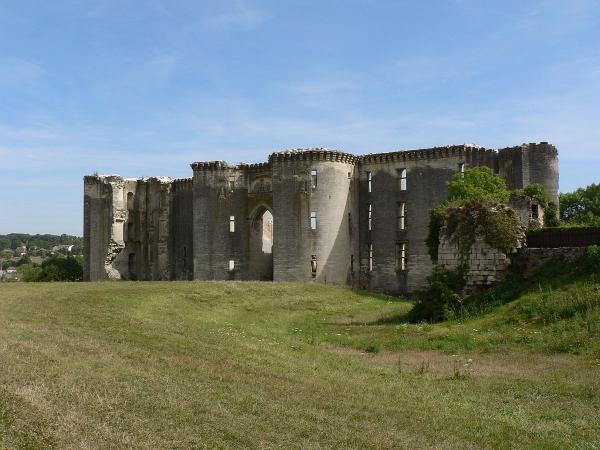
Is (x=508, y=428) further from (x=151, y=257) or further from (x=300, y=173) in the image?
(x=151, y=257)

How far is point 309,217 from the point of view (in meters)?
45.3

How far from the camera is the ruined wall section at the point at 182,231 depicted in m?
55.5

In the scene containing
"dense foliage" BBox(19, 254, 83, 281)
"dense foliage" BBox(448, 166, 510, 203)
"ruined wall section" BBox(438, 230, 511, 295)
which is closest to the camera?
"ruined wall section" BBox(438, 230, 511, 295)

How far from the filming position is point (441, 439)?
983 centimetres

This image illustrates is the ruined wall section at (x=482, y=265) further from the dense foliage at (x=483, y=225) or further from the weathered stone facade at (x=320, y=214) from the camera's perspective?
the weathered stone facade at (x=320, y=214)

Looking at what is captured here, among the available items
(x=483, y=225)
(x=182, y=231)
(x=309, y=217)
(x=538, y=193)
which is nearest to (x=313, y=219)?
(x=309, y=217)

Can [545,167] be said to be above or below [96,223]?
above

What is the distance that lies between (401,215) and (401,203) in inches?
34.6

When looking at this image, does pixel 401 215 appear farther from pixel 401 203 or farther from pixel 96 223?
pixel 96 223

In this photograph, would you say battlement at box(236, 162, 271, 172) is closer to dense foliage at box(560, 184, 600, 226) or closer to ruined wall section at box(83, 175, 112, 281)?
ruined wall section at box(83, 175, 112, 281)

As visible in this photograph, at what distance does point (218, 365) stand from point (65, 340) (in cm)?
442

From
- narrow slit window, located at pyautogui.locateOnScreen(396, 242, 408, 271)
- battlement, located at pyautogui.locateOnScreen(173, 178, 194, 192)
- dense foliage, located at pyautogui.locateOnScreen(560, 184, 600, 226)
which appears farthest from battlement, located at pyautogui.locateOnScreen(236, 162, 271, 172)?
dense foliage, located at pyautogui.locateOnScreen(560, 184, 600, 226)

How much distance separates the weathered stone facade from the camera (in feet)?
147

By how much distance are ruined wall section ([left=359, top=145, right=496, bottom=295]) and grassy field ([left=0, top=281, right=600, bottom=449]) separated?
20659mm
